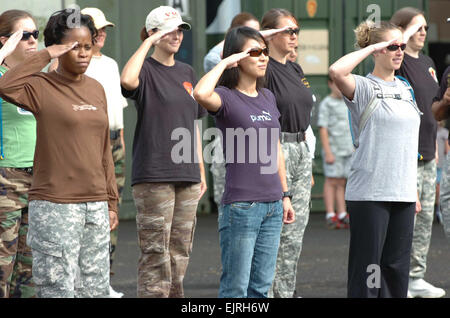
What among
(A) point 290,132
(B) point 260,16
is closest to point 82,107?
(A) point 290,132

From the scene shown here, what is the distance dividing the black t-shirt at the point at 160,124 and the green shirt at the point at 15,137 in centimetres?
68

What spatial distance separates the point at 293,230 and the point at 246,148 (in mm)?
1567

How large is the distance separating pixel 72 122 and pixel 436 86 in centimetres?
324

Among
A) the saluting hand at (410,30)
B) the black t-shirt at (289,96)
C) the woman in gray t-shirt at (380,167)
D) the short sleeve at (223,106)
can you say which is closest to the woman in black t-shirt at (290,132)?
the black t-shirt at (289,96)

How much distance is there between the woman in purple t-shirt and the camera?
599 centimetres

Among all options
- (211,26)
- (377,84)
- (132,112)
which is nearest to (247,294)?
(377,84)

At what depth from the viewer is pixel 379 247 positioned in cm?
624

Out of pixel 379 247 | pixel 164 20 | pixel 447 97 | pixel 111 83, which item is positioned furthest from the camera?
pixel 111 83

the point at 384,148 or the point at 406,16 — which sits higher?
the point at 406,16

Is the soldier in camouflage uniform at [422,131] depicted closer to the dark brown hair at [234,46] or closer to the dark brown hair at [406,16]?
the dark brown hair at [406,16]

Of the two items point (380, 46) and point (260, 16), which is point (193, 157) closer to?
point (380, 46)

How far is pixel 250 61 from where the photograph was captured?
242 inches

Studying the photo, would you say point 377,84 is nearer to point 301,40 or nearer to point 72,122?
point 72,122

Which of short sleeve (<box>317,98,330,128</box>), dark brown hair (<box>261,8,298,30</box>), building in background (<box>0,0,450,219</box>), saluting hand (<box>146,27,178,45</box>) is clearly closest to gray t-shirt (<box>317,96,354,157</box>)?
short sleeve (<box>317,98,330,128</box>)
